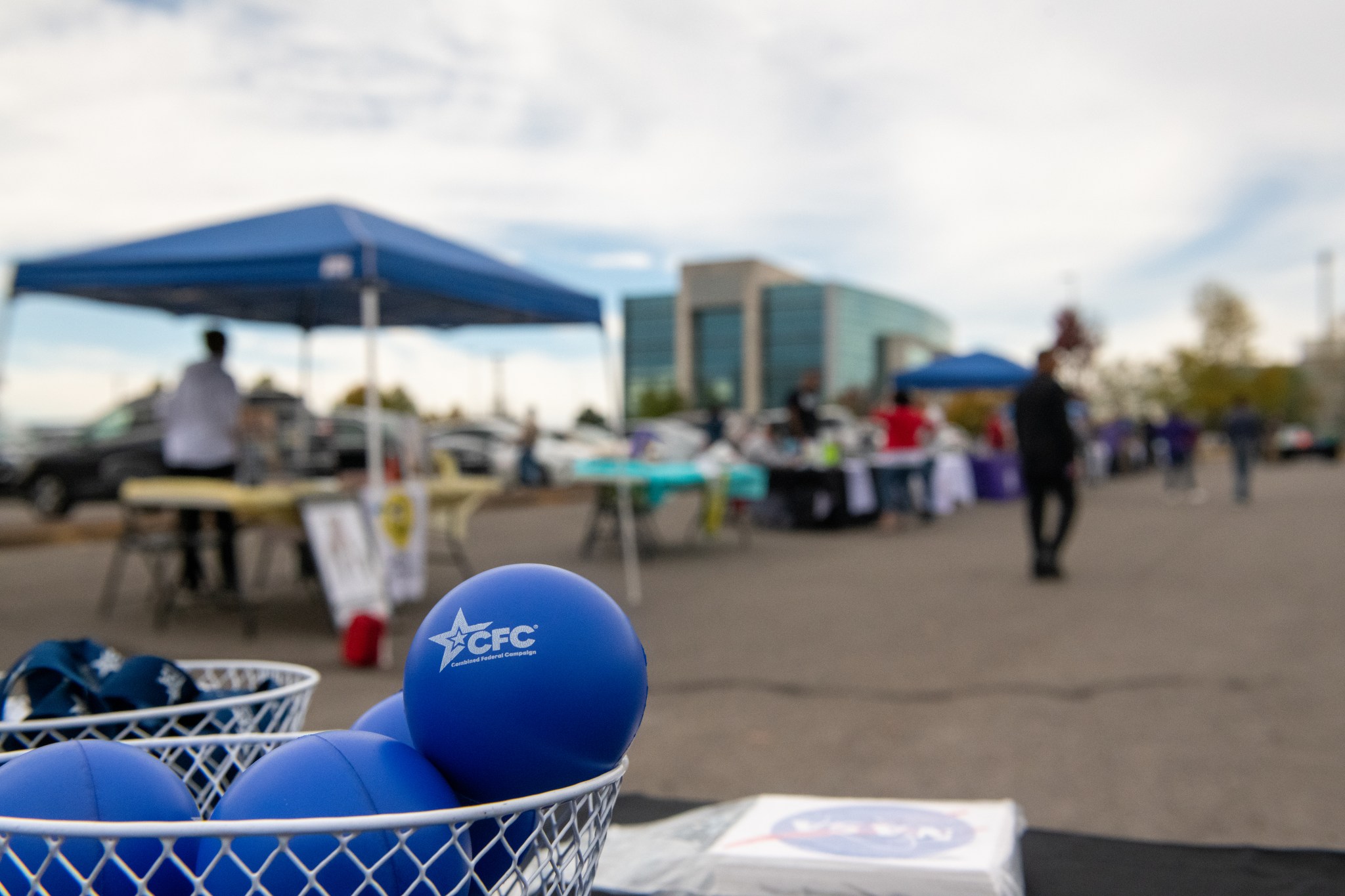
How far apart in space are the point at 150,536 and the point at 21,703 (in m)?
6.72

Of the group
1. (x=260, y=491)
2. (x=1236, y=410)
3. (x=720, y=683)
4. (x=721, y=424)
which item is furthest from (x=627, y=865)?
(x=1236, y=410)

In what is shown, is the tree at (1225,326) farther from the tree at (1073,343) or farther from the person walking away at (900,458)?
the person walking away at (900,458)

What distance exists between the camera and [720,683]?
5336 millimetres

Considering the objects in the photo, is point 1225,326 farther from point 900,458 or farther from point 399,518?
point 399,518

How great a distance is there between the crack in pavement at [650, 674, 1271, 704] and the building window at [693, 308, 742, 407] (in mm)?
65979

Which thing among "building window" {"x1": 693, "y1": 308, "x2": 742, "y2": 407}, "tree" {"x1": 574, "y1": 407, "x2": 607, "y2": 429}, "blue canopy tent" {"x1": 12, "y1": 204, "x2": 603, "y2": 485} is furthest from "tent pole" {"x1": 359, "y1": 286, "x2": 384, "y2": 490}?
"building window" {"x1": 693, "y1": 308, "x2": 742, "y2": 407}

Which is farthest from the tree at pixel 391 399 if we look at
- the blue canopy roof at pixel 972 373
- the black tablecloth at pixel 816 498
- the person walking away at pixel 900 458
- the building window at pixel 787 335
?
the building window at pixel 787 335

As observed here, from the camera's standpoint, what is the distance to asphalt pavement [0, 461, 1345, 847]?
3.69 meters

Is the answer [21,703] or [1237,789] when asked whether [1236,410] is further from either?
[21,703]

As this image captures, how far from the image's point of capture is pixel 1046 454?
8930mm

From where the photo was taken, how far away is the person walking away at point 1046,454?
8.85m

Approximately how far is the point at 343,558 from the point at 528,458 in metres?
15.2

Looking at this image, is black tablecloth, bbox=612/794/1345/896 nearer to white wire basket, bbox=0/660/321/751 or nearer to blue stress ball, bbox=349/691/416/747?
blue stress ball, bbox=349/691/416/747

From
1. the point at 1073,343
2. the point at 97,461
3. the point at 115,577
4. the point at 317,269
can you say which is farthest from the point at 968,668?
the point at 1073,343
